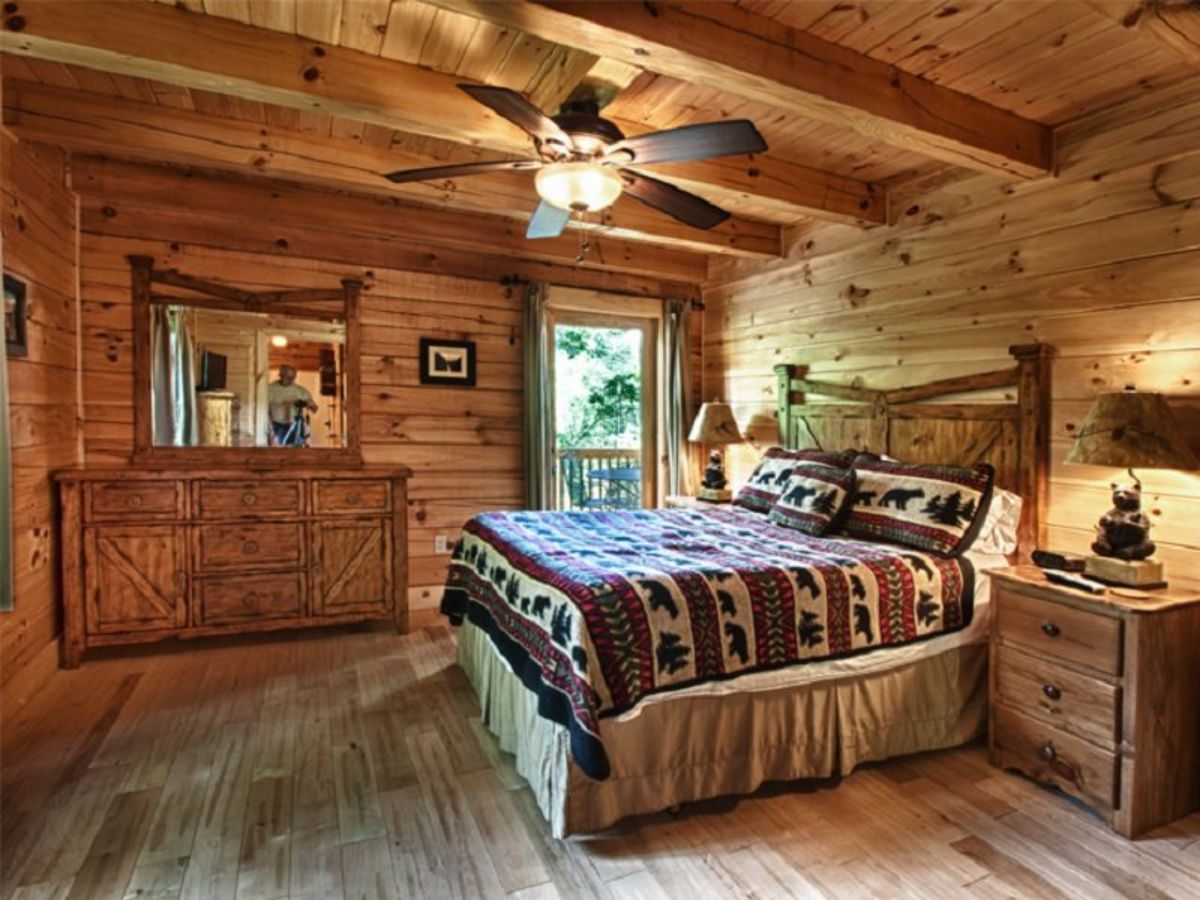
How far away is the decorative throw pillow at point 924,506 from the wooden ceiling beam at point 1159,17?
5.19ft

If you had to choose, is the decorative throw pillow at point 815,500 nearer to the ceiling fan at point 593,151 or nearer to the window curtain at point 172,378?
the ceiling fan at point 593,151

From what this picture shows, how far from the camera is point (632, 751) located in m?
2.03

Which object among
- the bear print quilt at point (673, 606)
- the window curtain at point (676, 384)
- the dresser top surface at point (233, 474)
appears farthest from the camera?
the window curtain at point (676, 384)

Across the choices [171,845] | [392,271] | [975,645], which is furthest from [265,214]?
[975,645]

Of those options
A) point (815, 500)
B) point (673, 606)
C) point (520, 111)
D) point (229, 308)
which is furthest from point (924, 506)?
point (229, 308)

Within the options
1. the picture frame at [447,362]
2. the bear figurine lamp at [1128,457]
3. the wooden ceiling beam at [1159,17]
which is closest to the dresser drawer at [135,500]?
the picture frame at [447,362]

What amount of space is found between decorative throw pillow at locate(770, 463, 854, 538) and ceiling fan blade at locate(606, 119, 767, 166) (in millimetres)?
1627

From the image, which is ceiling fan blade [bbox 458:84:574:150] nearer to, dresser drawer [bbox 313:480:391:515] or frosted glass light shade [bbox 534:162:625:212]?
frosted glass light shade [bbox 534:162:625:212]

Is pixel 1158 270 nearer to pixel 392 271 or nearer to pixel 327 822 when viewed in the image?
pixel 327 822

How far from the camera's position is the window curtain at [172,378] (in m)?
3.66

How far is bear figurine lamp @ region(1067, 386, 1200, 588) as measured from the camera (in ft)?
7.00

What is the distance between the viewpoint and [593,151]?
227 centimetres

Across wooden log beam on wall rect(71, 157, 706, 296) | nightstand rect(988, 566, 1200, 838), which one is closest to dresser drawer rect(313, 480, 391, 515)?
wooden log beam on wall rect(71, 157, 706, 296)

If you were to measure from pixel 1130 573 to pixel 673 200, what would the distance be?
210cm
